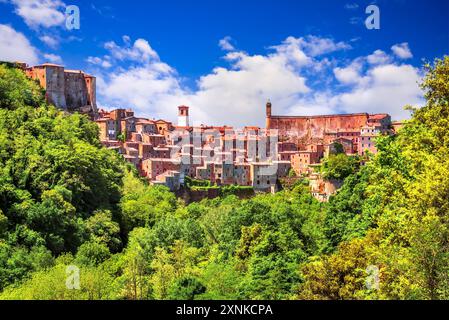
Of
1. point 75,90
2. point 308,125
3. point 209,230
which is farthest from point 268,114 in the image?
point 209,230

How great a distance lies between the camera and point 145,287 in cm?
2120

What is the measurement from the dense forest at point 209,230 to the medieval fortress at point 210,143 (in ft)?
27.9

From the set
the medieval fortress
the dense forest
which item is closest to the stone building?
the medieval fortress

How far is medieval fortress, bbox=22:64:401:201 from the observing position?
188ft

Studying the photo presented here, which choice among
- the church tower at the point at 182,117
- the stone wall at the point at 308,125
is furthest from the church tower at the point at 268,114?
the church tower at the point at 182,117

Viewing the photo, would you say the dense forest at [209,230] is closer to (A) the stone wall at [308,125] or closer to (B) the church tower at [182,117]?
(B) the church tower at [182,117]

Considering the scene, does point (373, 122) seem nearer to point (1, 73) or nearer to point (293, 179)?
point (293, 179)

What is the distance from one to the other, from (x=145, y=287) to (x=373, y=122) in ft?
187

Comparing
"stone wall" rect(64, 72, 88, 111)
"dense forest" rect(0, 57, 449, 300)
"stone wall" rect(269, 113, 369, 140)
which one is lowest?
"dense forest" rect(0, 57, 449, 300)

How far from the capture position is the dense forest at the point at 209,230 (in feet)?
42.4

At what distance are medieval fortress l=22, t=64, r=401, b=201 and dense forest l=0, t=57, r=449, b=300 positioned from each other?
335 inches

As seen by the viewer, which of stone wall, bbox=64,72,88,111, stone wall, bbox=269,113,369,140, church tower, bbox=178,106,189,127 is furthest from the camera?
stone wall, bbox=269,113,369,140

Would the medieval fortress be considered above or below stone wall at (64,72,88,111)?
below

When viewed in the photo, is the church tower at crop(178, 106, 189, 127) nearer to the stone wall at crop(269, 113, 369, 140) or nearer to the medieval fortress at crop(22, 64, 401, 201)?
the medieval fortress at crop(22, 64, 401, 201)
